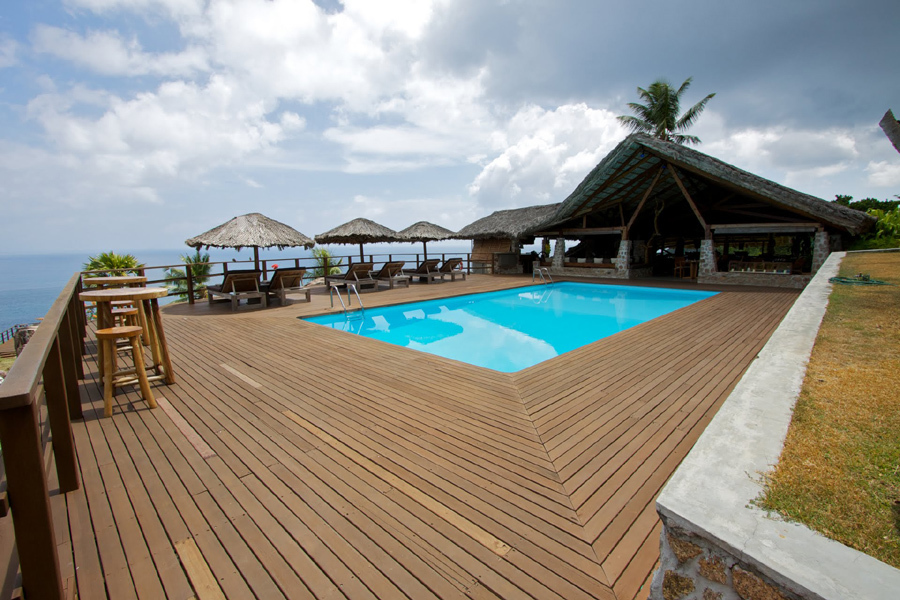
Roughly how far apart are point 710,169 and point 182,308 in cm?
1407

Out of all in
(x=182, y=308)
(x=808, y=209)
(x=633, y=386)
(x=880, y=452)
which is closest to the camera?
(x=880, y=452)

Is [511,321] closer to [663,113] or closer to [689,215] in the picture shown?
[689,215]

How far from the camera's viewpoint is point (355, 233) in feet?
40.6

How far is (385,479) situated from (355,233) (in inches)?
427

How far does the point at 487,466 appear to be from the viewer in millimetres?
2447

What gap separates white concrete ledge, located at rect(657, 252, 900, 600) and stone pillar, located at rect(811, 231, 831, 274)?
41.3 feet

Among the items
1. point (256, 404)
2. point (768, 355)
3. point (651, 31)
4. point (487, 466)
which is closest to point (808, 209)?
point (651, 31)

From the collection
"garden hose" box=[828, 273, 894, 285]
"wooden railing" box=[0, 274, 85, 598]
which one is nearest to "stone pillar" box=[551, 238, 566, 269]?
"garden hose" box=[828, 273, 894, 285]

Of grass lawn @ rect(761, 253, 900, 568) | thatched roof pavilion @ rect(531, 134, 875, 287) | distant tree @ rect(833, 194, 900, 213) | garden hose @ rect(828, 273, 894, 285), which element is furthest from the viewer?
distant tree @ rect(833, 194, 900, 213)

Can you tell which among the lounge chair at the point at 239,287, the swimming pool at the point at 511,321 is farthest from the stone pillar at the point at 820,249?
the lounge chair at the point at 239,287

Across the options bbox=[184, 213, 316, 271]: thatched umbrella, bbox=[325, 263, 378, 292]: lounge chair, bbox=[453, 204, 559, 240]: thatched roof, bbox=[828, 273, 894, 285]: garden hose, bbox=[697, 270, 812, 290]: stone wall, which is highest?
bbox=[453, 204, 559, 240]: thatched roof

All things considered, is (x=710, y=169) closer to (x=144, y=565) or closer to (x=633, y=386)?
(x=633, y=386)

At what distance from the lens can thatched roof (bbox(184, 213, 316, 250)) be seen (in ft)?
31.2

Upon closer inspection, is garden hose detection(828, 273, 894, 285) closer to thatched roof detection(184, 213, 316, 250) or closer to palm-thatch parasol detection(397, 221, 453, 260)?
palm-thatch parasol detection(397, 221, 453, 260)
